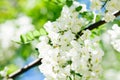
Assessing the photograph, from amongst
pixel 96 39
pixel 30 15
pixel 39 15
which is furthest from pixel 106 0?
pixel 30 15

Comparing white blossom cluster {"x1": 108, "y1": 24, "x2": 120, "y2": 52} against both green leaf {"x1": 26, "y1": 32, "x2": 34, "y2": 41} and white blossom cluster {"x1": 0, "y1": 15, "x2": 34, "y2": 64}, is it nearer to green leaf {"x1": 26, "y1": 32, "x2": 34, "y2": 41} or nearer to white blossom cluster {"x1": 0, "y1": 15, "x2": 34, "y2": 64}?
green leaf {"x1": 26, "y1": 32, "x2": 34, "y2": 41}

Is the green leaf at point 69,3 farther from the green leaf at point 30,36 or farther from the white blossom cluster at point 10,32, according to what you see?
the white blossom cluster at point 10,32

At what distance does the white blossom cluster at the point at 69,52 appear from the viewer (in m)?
1.72

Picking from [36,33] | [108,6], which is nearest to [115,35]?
[108,6]

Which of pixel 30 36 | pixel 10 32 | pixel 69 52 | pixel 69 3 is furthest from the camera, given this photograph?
pixel 10 32

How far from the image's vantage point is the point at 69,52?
172 cm

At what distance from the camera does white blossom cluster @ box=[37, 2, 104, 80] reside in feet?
5.65

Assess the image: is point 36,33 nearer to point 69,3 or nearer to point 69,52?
point 69,3

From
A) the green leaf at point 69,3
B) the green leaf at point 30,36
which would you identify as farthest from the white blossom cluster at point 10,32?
the green leaf at point 69,3

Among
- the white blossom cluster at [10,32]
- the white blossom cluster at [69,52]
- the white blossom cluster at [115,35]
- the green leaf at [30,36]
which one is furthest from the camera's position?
the white blossom cluster at [10,32]

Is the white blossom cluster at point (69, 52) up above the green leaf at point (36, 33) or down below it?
below

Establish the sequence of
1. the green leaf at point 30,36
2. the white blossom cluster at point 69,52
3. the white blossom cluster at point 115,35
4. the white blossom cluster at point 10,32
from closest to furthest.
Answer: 1. the white blossom cluster at point 69,52
2. the white blossom cluster at point 115,35
3. the green leaf at point 30,36
4. the white blossom cluster at point 10,32

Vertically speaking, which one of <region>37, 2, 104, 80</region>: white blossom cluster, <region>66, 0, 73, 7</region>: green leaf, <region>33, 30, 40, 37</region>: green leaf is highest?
<region>66, 0, 73, 7</region>: green leaf

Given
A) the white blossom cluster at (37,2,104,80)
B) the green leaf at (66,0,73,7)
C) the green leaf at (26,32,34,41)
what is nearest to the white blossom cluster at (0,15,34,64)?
the green leaf at (26,32,34,41)
